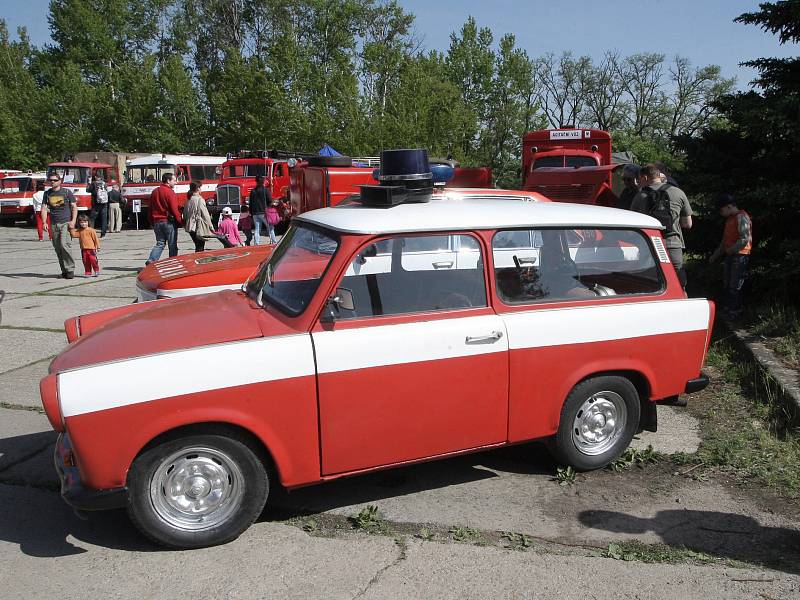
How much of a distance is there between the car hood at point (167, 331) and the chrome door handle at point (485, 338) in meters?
1.11

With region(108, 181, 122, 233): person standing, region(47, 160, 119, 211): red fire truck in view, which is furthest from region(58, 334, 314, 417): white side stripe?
region(47, 160, 119, 211): red fire truck

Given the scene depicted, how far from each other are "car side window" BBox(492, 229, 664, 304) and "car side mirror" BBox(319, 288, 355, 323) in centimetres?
94

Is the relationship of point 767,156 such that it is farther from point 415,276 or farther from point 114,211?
point 114,211

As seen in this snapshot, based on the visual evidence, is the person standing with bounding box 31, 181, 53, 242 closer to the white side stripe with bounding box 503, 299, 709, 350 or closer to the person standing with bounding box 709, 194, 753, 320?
the person standing with bounding box 709, 194, 753, 320

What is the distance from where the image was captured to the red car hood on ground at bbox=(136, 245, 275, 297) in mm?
6344

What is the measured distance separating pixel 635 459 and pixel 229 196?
758 inches

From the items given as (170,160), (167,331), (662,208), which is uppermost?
(170,160)

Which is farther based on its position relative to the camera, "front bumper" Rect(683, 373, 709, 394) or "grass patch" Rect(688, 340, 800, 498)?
"front bumper" Rect(683, 373, 709, 394)

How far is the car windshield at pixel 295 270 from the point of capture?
4.00 m

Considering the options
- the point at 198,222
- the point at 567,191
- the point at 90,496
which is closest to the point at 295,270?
the point at 90,496

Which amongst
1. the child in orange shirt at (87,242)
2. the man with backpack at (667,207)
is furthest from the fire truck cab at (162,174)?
the man with backpack at (667,207)

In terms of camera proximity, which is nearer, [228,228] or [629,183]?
[629,183]

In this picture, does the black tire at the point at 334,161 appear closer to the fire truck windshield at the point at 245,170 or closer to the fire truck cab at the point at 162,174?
the fire truck windshield at the point at 245,170

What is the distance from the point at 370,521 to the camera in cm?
402
